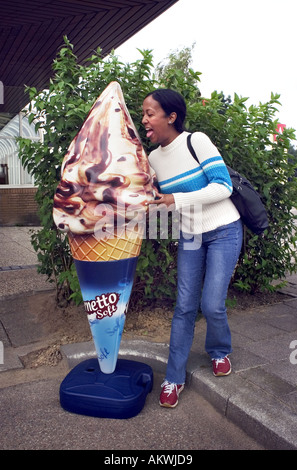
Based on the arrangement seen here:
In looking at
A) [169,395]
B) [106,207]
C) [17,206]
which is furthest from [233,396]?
[17,206]

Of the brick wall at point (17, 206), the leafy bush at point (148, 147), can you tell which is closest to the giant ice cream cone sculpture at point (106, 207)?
the leafy bush at point (148, 147)

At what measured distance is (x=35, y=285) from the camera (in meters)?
5.55

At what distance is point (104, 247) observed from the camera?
2.70m

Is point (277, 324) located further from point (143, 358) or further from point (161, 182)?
point (161, 182)

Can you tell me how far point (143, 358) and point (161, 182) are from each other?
1466 millimetres

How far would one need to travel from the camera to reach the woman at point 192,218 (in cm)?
260

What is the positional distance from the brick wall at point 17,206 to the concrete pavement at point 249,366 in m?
7.64

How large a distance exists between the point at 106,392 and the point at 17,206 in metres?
10.7

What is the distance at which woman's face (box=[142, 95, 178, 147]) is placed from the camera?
2.62m

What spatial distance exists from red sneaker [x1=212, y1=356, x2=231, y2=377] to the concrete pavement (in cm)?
4

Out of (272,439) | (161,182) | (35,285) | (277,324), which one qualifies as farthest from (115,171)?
(35,285)

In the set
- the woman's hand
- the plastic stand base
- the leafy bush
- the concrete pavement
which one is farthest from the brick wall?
the woman's hand

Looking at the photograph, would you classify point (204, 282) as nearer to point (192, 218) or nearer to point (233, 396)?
point (192, 218)

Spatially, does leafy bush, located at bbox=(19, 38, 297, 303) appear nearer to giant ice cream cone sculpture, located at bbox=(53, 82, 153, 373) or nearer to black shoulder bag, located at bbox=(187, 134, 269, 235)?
giant ice cream cone sculpture, located at bbox=(53, 82, 153, 373)
